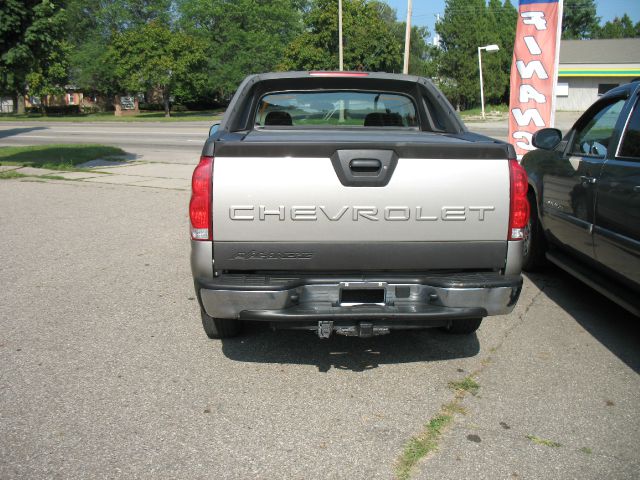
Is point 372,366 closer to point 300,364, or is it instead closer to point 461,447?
point 300,364

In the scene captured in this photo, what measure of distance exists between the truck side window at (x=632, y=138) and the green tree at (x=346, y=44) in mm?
44249

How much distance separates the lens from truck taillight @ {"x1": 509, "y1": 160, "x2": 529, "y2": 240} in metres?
3.45

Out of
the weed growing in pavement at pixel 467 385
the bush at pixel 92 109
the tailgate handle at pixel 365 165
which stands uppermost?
the bush at pixel 92 109

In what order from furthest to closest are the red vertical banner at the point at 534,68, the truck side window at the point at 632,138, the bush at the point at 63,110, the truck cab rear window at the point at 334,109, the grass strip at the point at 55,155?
the bush at the point at 63,110, the grass strip at the point at 55,155, the red vertical banner at the point at 534,68, the truck cab rear window at the point at 334,109, the truck side window at the point at 632,138

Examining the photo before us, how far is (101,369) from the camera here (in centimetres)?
400

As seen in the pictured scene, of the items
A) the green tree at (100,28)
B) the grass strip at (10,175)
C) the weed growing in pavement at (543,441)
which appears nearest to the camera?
the weed growing in pavement at (543,441)

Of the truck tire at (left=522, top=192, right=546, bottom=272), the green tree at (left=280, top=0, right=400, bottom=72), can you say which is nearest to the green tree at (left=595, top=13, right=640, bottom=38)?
the green tree at (left=280, top=0, right=400, bottom=72)

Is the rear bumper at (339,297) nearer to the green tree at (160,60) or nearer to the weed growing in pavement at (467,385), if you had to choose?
the weed growing in pavement at (467,385)

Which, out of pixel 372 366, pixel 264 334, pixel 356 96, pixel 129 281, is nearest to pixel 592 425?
pixel 372 366

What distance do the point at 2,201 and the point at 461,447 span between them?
31.2 feet

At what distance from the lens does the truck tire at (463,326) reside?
4.40 metres

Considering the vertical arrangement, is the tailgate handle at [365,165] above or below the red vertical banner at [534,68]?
below

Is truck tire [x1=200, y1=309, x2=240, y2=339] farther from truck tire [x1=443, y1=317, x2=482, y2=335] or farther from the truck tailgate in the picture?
truck tire [x1=443, y1=317, x2=482, y2=335]

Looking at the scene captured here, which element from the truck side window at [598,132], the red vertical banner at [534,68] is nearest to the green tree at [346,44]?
the red vertical banner at [534,68]
